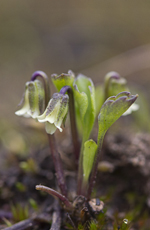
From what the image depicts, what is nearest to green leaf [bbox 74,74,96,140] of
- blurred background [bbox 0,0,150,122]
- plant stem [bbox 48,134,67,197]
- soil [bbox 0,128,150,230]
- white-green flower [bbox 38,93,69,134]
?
white-green flower [bbox 38,93,69,134]

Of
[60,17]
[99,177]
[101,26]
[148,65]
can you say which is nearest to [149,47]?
[148,65]

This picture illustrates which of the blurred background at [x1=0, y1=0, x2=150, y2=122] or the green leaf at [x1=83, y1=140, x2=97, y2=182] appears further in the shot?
the blurred background at [x1=0, y1=0, x2=150, y2=122]

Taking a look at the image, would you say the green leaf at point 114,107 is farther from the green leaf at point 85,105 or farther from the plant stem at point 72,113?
the plant stem at point 72,113

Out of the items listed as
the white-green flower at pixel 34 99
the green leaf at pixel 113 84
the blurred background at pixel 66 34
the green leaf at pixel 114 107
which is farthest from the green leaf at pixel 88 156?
the blurred background at pixel 66 34

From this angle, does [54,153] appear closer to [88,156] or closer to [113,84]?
[88,156]

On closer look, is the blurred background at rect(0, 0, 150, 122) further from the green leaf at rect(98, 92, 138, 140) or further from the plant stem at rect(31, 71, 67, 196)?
the green leaf at rect(98, 92, 138, 140)

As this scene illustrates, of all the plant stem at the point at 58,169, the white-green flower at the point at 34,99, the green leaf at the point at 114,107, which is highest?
the white-green flower at the point at 34,99
